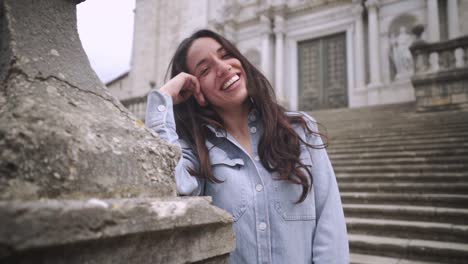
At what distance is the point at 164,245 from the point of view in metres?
0.65

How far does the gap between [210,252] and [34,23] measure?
711mm

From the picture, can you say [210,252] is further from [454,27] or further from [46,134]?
[454,27]

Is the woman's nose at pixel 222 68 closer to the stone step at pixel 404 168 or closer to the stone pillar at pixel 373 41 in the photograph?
the stone step at pixel 404 168

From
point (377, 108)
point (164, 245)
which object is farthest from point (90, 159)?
point (377, 108)

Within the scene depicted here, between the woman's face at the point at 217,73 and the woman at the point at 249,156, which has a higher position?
the woman's face at the point at 217,73

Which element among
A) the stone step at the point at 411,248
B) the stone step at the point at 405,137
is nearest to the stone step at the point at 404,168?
the stone step at the point at 405,137

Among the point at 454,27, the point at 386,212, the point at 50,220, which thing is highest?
the point at 454,27

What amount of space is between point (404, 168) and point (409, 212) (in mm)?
1058

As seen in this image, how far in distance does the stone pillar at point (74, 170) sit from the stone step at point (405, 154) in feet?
15.1

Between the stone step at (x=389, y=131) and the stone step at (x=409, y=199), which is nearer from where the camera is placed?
the stone step at (x=409, y=199)

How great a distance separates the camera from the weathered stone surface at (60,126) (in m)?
0.58

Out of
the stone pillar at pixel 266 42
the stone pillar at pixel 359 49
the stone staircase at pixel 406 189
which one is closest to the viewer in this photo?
the stone staircase at pixel 406 189

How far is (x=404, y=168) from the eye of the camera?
4230 mm

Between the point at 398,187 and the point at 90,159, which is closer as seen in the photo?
the point at 90,159
